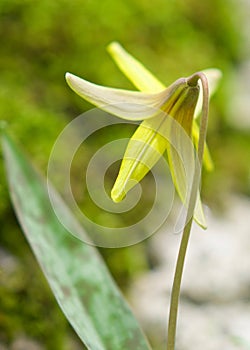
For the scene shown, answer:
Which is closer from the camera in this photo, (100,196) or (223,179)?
(100,196)

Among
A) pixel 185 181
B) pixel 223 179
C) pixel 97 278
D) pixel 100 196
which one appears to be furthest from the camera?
pixel 223 179

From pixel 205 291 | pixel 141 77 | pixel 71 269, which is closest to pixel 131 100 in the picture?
pixel 141 77

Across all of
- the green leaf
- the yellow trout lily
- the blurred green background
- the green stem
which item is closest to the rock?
the blurred green background

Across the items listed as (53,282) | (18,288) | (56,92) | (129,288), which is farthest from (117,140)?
(53,282)

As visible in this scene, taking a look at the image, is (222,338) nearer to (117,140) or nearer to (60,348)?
(60,348)

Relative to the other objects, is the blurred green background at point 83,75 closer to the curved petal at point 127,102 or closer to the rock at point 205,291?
the rock at point 205,291

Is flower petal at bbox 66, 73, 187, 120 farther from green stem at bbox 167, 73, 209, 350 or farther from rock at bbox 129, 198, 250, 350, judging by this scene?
rock at bbox 129, 198, 250, 350

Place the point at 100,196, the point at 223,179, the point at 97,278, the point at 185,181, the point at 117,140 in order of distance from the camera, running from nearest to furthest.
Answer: the point at 185,181 < the point at 97,278 < the point at 100,196 < the point at 117,140 < the point at 223,179
